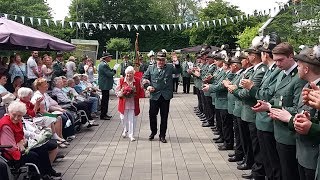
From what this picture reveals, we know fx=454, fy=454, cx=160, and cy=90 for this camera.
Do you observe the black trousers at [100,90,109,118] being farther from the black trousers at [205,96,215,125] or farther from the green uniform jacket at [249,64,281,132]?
the green uniform jacket at [249,64,281,132]

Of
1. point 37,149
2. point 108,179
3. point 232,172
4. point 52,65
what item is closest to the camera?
point 37,149

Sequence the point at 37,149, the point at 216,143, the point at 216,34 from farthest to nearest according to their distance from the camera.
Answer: the point at 216,34, the point at 216,143, the point at 37,149

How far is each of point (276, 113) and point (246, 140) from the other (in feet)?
9.28

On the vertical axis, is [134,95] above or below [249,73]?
below

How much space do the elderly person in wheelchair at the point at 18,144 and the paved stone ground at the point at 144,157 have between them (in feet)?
2.11

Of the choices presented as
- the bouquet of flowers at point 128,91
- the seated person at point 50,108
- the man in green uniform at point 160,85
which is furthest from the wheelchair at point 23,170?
the bouquet of flowers at point 128,91

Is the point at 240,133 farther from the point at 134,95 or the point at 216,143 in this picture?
the point at 134,95

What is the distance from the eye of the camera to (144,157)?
796 centimetres

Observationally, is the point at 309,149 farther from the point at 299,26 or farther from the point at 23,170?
the point at 299,26

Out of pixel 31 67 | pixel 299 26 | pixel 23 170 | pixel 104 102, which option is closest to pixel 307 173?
pixel 23 170

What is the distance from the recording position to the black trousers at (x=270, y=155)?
5.17 metres

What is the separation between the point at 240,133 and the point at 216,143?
2.37m

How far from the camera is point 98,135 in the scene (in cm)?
1025

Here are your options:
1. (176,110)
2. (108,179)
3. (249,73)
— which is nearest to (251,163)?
(249,73)
